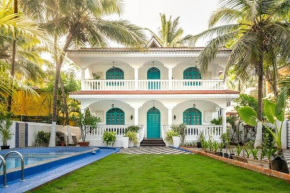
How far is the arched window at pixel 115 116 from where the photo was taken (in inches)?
806

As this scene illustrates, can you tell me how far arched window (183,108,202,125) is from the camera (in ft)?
67.0

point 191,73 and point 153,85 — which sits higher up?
point 191,73

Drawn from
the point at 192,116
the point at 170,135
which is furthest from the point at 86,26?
the point at 192,116

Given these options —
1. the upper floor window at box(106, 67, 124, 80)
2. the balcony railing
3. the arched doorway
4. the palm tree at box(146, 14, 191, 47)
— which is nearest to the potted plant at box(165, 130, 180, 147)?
the balcony railing

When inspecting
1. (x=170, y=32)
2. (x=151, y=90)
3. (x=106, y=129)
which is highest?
(x=170, y=32)

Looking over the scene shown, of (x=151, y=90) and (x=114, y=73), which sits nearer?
(x=151, y=90)

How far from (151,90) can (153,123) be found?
2908 millimetres

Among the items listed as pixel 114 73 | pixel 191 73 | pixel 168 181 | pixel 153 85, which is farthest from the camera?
pixel 114 73

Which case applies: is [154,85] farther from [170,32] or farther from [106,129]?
[170,32]

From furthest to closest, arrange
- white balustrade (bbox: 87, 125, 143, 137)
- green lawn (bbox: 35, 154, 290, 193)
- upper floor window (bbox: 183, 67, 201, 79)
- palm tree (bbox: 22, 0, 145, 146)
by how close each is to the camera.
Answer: upper floor window (bbox: 183, 67, 201, 79), white balustrade (bbox: 87, 125, 143, 137), palm tree (bbox: 22, 0, 145, 146), green lawn (bbox: 35, 154, 290, 193)

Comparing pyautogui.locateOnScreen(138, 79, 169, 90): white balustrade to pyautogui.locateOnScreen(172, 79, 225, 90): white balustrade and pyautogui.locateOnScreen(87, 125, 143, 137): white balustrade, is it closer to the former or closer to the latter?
pyautogui.locateOnScreen(172, 79, 225, 90): white balustrade

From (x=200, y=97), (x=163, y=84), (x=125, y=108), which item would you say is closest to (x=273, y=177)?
(x=200, y=97)

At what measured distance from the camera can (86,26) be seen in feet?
54.6

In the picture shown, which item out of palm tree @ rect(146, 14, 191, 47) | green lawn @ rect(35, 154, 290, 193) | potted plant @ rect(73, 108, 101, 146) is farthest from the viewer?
palm tree @ rect(146, 14, 191, 47)
